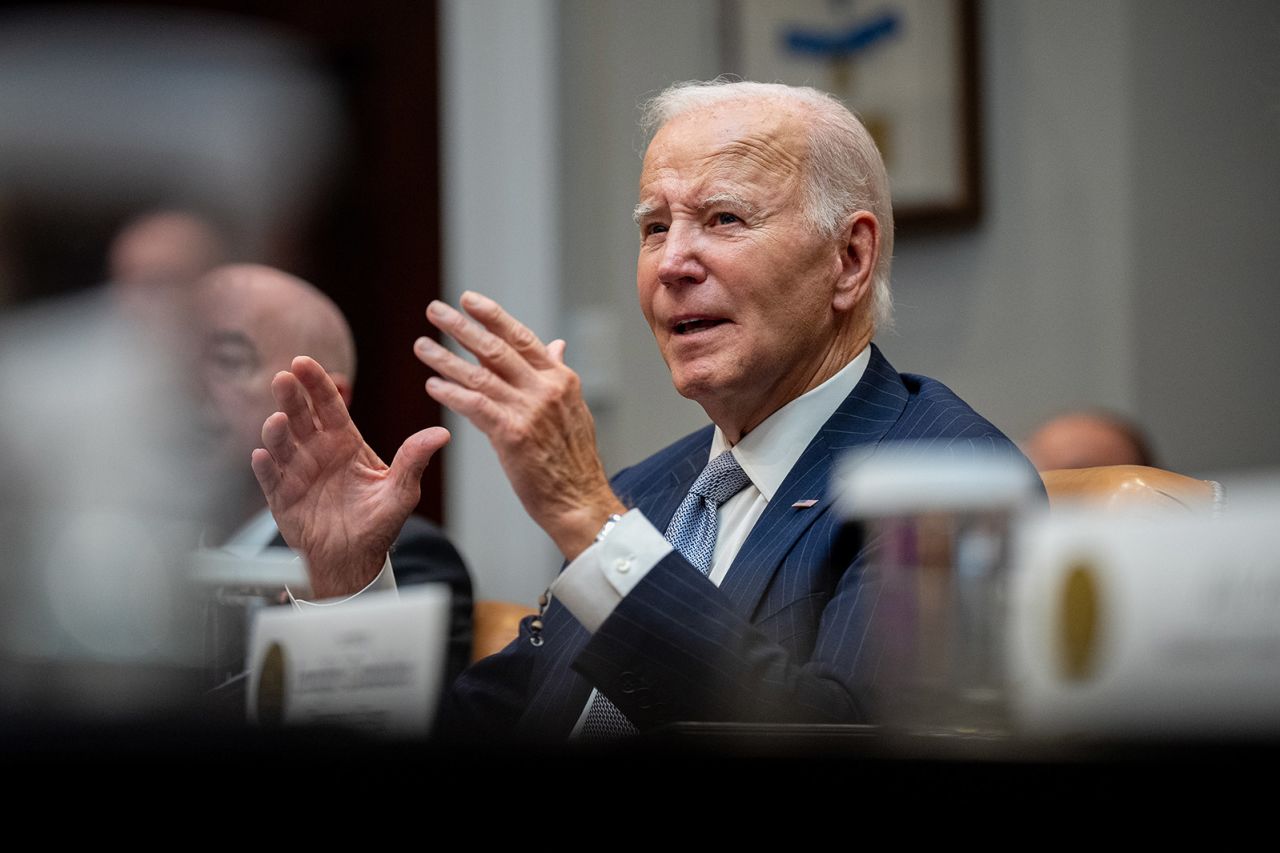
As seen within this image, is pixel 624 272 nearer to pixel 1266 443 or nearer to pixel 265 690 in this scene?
pixel 1266 443

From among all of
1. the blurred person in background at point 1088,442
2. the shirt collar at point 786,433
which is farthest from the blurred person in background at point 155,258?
the blurred person in background at point 1088,442

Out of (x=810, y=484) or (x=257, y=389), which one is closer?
(x=810, y=484)

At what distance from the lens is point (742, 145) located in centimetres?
182

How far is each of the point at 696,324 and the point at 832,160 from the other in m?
0.27

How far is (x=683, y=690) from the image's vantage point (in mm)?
1354

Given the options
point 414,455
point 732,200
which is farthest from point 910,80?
point 414,455

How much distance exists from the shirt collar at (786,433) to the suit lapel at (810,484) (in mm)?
26

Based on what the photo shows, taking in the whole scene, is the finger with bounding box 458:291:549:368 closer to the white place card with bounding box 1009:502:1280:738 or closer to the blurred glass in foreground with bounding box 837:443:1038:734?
the blurred glass in foreground with bounding box 837:443:1038:734

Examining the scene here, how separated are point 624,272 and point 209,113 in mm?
1617

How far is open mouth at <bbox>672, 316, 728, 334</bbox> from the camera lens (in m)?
1.81

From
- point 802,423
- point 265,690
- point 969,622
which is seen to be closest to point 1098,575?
point 969,622

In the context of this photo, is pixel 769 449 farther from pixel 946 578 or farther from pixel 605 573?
pixel 946 578

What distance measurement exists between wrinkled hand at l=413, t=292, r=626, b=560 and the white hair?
0.56 m

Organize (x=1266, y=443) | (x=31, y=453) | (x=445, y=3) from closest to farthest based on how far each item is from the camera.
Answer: (x=1266, y=443), (x=31, y=453), (x=445, y=3)
